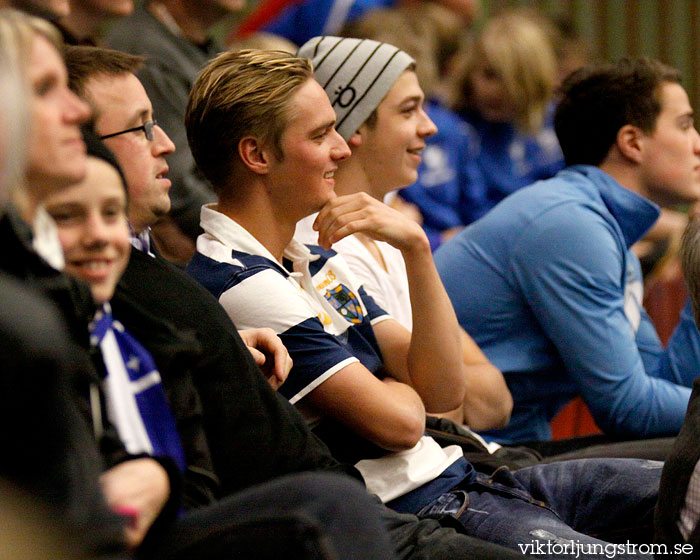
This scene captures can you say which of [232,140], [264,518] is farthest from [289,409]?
[232,140]

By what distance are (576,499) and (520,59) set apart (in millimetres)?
2561

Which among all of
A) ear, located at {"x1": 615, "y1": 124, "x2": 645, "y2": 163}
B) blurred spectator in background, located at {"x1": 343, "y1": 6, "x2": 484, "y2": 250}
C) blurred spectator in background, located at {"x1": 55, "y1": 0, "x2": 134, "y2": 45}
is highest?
ear, located at {"x1": 615, "y1": 124, "x2": 645, "y2": 163}

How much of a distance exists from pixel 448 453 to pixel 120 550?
1074 mm

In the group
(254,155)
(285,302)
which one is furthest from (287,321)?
(254,155)

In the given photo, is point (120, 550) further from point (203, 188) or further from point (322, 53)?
point (203, 188)

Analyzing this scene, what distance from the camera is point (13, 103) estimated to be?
1161 millimetres

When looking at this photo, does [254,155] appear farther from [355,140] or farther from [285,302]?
[355,140]

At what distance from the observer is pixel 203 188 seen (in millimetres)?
3211

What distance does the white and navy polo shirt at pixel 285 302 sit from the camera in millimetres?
1948

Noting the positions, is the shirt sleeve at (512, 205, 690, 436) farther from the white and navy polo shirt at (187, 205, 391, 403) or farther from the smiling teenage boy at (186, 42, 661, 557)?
the white and navy polo shirt at (187, 205, 391, 403)

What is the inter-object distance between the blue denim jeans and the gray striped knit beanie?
3.12 ft

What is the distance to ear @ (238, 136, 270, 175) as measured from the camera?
6.89ft

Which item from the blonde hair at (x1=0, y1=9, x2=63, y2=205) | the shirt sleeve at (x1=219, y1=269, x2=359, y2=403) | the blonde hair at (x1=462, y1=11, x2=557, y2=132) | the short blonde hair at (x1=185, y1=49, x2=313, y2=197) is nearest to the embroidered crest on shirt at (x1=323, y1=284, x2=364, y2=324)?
the shirt sleeve at (x1=219, y1=269, x2=359, y2=403)

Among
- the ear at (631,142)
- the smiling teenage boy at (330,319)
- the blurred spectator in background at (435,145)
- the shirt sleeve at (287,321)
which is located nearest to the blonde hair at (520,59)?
the blurred spectator in background at (435,145)
